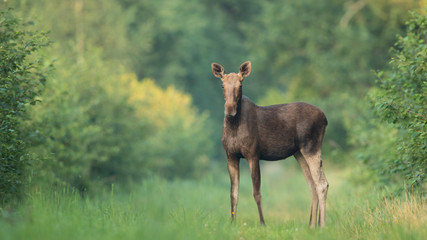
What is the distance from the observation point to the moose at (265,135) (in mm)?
9219

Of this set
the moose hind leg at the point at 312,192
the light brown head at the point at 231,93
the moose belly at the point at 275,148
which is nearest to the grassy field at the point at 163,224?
the moose hind leg at the point at 312,192

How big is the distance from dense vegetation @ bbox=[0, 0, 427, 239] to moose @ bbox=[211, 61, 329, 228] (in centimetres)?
82

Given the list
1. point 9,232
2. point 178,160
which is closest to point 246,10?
point 178,160

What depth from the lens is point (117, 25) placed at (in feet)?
129

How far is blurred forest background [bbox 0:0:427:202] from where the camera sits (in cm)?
984

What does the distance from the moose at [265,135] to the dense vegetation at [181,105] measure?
32.3 inches

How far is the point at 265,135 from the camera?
948 cm

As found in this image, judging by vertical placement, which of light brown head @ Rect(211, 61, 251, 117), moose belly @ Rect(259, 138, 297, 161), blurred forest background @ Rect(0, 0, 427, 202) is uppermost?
blurred forest background @ Rect(0, 0, 427, 202)

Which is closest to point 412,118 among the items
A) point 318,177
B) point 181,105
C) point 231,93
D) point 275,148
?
point 318,177

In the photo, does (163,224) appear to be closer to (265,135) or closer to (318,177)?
(265,135)

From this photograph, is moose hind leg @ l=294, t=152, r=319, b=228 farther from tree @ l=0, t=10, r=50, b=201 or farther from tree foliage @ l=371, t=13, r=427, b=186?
tree @ l=0, t=10, r=50, b=201

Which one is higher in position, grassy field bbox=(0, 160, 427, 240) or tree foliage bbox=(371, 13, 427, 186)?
tree foliage bbox=(371, 13, 427, 186)

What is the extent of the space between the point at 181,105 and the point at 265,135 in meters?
23.7

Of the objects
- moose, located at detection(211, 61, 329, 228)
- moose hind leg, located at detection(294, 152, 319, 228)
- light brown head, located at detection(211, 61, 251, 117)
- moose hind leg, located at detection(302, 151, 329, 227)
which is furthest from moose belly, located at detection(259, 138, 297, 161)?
light brown head, located at detection(211, 61, 251, 117)
